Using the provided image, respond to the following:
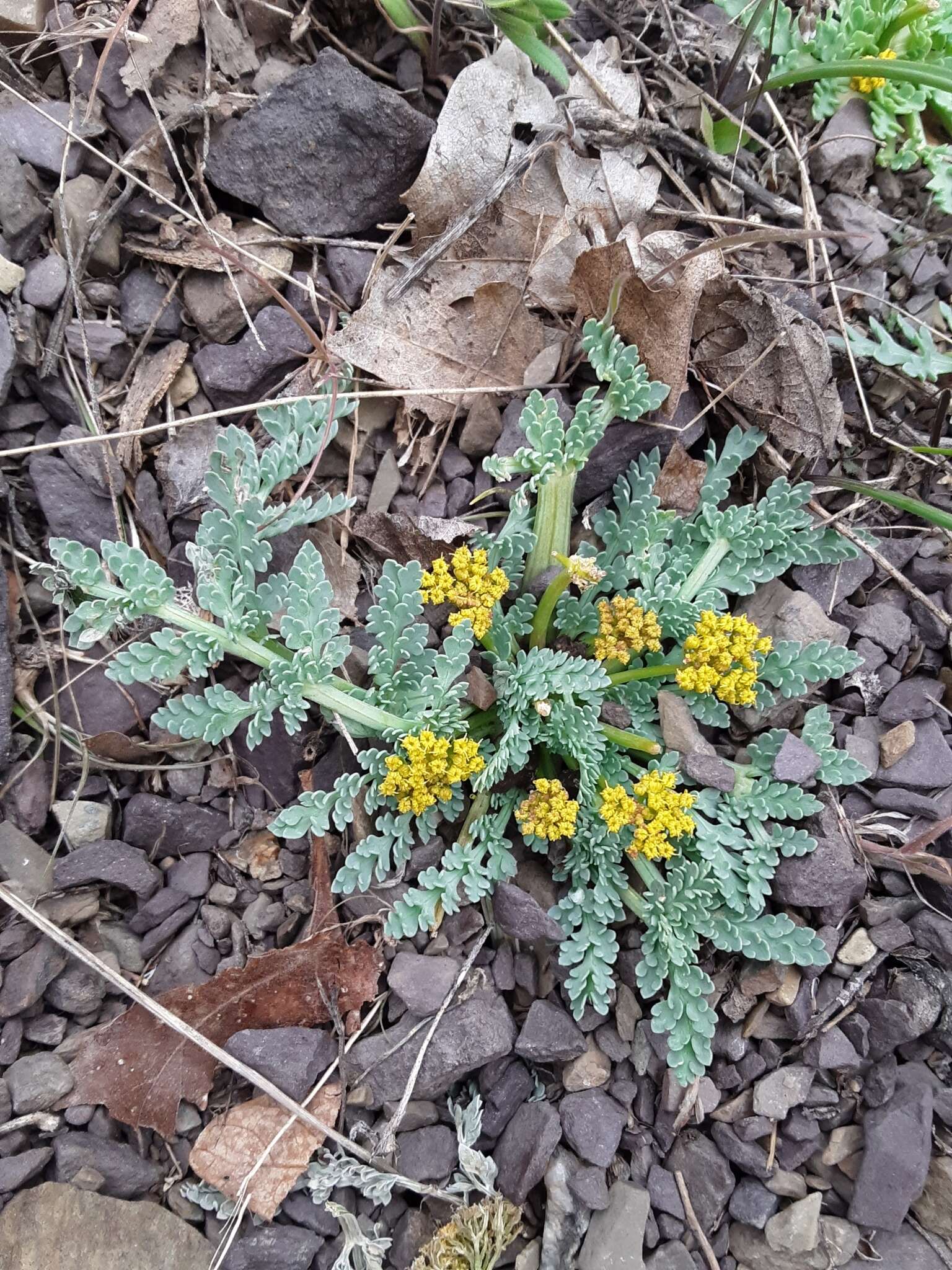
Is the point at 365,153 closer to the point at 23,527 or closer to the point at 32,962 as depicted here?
the point at 23,527

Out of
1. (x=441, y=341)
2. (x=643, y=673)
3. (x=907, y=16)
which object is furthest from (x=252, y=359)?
(x=907, y=16)

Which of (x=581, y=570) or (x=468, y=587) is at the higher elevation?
(x=581, y=570)

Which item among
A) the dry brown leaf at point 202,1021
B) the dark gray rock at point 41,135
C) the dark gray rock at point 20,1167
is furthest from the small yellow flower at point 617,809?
the dark gray rock at point 41,135

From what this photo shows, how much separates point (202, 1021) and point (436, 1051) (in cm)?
75

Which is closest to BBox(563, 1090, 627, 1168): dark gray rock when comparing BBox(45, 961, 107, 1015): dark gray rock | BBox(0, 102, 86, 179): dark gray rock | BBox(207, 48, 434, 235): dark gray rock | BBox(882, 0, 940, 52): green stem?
BBox(45, 961, 107, 1015): dark gray rock

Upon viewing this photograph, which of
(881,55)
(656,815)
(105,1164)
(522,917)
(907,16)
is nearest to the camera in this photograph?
(105,1164)

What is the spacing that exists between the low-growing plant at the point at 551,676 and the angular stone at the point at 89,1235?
1.08 metres

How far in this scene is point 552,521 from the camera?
9.93 ft

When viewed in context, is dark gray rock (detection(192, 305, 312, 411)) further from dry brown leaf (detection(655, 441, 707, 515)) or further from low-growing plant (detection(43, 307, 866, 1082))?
dry brown leaf (detection(655, 441, 707, 515))

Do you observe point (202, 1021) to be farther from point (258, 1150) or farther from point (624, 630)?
point (624, 630)

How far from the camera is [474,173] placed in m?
3.11

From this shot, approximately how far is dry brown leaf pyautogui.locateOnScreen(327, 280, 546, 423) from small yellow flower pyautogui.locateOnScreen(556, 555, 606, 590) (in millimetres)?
834

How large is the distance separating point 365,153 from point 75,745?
2.33 m

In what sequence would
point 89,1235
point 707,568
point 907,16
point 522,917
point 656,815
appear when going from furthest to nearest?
1. point 907,16
2. point 707,568
3. point 522,917
4. point 656,815
5. point 89,1235
